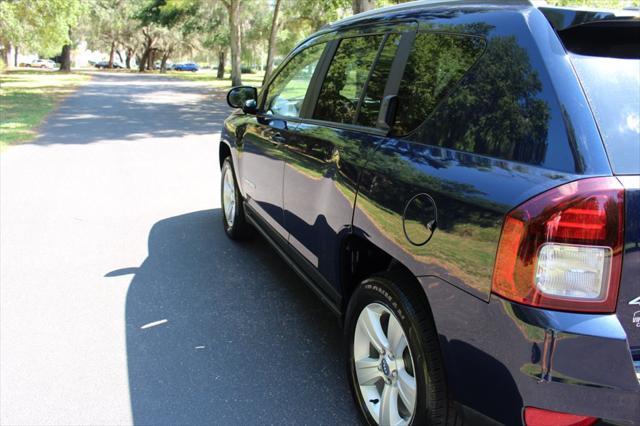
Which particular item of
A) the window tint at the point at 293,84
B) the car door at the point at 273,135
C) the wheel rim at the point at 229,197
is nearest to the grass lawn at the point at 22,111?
the wheel rim at the point at 229,197

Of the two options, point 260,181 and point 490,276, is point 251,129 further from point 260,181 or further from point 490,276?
point 490,276

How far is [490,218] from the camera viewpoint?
1905 millimetres

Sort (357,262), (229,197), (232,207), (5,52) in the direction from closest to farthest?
(357,262) < (232,207) < (229,197) < (5,52)

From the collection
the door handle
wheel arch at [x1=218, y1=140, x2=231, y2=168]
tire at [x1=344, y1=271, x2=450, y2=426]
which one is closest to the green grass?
tire at [x1=344, y1=271, x2=450, y2=426]

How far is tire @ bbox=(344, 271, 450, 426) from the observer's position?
2.20m

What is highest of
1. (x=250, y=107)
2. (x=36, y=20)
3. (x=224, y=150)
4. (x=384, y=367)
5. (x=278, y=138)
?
(x=36, y=20)

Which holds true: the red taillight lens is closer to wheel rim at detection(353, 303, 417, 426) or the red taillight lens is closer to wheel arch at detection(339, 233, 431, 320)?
wheel rim at detection(353, 303, 417, 426)

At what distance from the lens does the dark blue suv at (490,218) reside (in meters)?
1.77

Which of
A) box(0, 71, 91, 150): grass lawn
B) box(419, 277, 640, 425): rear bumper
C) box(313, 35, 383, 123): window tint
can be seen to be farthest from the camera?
box(0, 71, 91, 150): grass lawn

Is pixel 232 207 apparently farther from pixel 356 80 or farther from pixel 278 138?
pixel 356 80

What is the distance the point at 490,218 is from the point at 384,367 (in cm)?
100

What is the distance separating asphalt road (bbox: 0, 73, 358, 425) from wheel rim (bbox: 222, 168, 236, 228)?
244 mm

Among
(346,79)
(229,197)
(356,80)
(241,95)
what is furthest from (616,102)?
(229,197)

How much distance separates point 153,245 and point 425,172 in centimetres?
386
